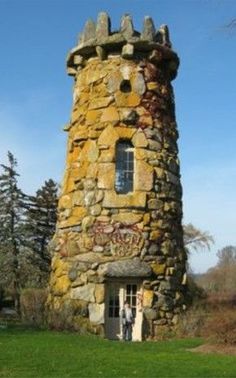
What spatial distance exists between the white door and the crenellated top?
22.7 feet

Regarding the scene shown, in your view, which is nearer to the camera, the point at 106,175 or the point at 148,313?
the point at 148,313

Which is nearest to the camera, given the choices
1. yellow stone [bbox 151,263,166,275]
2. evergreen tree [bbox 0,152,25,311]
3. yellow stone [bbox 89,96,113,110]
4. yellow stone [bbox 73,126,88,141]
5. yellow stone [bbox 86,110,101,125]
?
yellow stone [bbox 151,263,166,275]

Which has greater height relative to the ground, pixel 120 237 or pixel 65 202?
pixel 65 202

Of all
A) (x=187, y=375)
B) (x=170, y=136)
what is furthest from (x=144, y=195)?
(x=187, y=375)

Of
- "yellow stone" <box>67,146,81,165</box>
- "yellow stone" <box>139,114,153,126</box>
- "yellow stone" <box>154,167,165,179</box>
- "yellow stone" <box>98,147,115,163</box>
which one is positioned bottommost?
"yellow stone" <box>154,167,165,179</box>

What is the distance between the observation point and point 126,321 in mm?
18281

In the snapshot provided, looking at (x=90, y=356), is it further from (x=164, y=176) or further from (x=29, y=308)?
(x=164, y=176)

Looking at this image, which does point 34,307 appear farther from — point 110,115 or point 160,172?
point 110,115

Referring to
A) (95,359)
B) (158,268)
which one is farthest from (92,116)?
(95,359)

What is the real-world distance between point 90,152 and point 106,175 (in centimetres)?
98

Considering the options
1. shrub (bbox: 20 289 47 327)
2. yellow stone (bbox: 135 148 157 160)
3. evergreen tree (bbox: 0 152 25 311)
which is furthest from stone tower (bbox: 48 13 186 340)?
evergreen tree (bbox: 0 152 25 311)

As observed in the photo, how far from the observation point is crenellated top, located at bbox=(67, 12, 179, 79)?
65.5 feet

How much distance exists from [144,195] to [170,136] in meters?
2.41

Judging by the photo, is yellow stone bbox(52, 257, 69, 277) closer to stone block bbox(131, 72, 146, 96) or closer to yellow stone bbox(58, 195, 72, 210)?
yellow stone bbox(58, 195, 72, 210)
